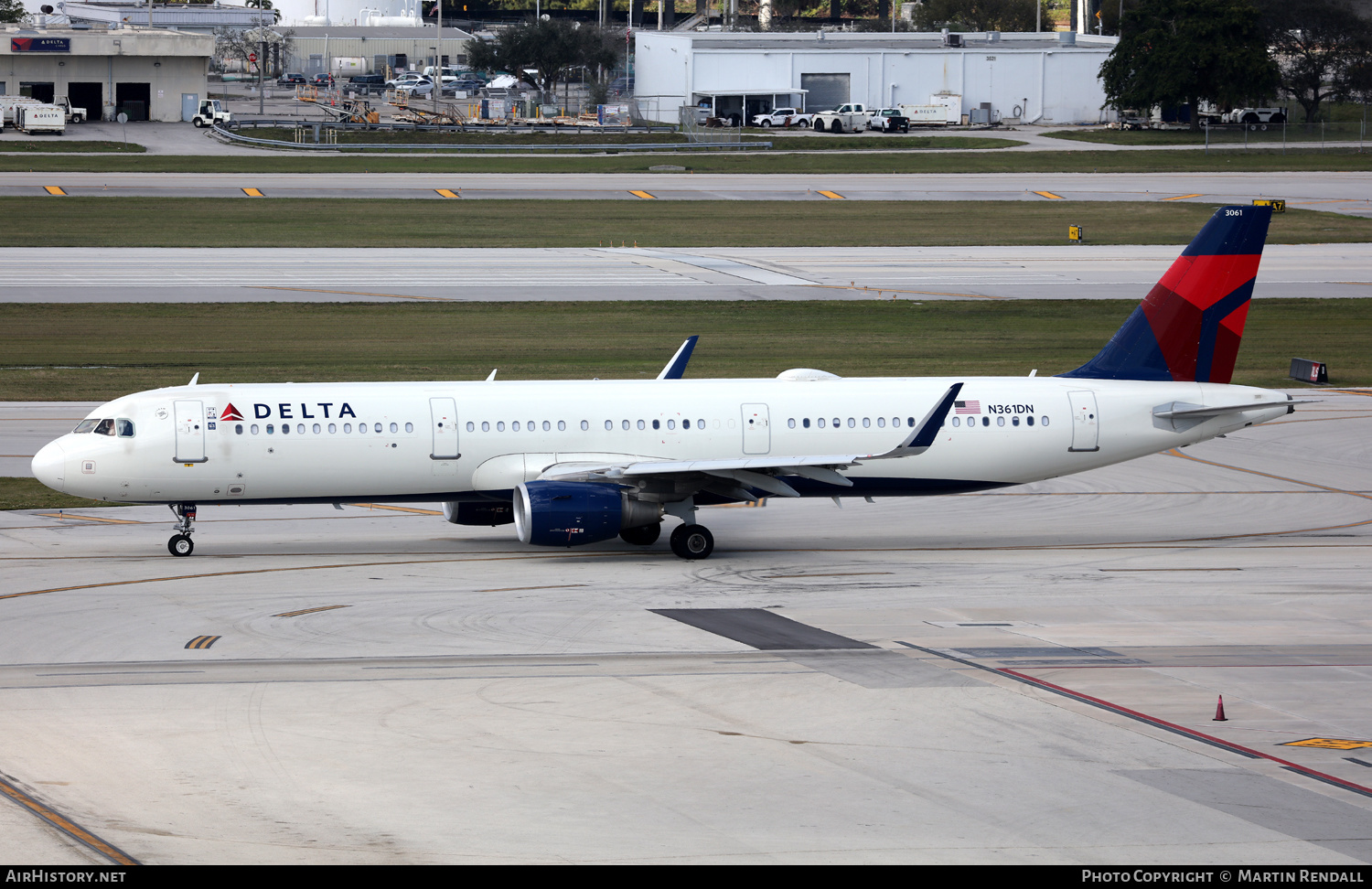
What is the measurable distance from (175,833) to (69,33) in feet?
462

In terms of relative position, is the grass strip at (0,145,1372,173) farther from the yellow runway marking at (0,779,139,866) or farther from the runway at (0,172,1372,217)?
the yellow runway marking at (0,779,139,866)

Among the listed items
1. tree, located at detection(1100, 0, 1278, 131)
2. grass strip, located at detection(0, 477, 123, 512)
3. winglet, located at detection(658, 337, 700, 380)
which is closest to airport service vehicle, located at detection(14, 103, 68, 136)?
tree, located at detection(1100, 0, 1278, 131)

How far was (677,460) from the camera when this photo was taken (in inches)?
1315

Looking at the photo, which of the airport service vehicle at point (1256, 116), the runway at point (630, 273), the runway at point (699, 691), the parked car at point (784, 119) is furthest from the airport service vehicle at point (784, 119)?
the runway at point (699, 691)

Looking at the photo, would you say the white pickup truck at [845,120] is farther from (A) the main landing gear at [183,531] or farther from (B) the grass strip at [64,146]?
(A) the main landing gear at [183,531]

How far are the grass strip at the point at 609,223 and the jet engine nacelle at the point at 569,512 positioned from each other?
54386 millimetres

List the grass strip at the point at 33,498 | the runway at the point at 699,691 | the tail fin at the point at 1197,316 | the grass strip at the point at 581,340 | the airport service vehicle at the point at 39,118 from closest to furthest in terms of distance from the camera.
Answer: the runway at the point at 699,691
the tail fin at the point at 1197,316
the grass strip at the point at 33,498
the grass strip at the point at 581,340
the airport service vehicle at the point at 39,118

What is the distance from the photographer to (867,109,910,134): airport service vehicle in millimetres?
146250

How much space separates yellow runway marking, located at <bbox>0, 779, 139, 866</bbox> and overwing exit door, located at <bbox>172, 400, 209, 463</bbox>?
13672mm

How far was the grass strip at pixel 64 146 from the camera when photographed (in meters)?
117

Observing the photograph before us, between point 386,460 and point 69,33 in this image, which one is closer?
point 386,460

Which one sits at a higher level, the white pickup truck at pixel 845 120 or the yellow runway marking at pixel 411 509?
the white pickup truck at pixel 845 120

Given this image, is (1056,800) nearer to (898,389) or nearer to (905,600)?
(905,600)

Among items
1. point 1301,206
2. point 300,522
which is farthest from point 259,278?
point 1301,206
